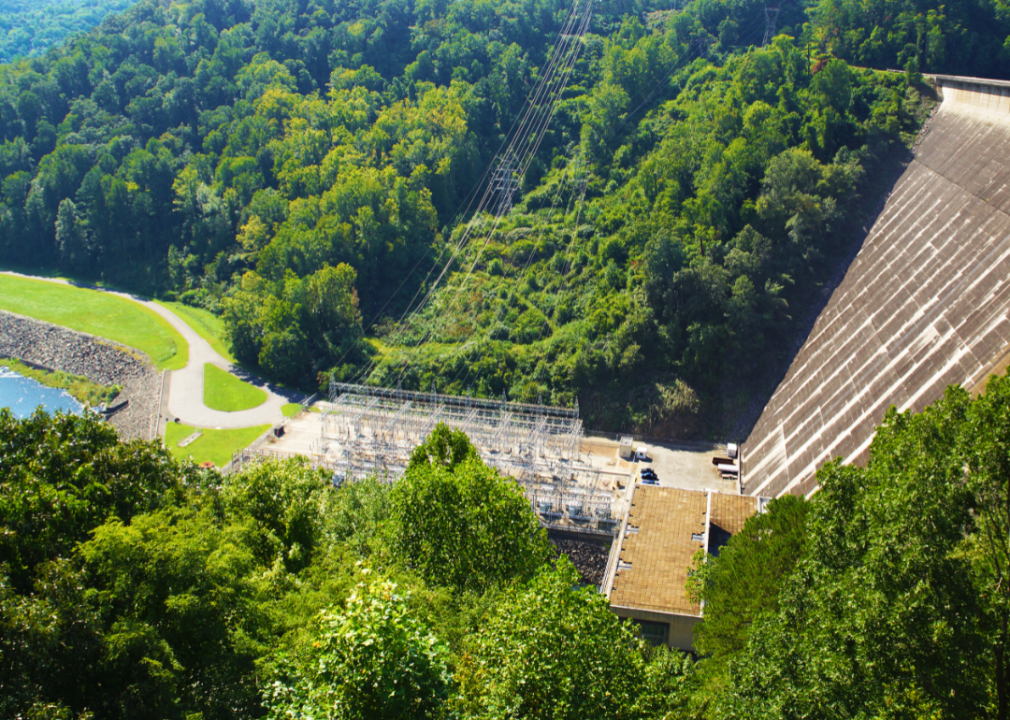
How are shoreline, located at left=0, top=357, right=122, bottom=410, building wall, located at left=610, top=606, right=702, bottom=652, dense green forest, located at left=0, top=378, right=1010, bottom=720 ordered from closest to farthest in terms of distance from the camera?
dense green forest, located at left=0, top=378, right=1010, bottom=720 < building wall, located at left=610, top=606, right=702, bottom=652 < shoreline, located at left=0, top=357, right=122, bottom=410

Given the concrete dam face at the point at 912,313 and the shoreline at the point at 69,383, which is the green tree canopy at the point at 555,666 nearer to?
the concrete dam face at the point at 912,313

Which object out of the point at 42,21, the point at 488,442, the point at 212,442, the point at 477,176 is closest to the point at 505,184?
the point at 477,176

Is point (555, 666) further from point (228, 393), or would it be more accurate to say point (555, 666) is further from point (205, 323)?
point (205, 323)

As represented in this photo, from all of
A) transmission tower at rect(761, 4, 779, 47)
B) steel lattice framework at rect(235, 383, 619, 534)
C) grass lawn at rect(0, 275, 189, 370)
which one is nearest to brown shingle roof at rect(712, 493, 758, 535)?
steel lattice framework at rect(235, 383, 619, 534)

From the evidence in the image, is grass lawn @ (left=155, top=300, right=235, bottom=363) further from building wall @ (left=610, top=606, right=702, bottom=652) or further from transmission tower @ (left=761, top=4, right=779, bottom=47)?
transmission tower @ (left=761, top=4, right=779, bottom=47)

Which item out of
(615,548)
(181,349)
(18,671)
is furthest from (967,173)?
(181,349)
